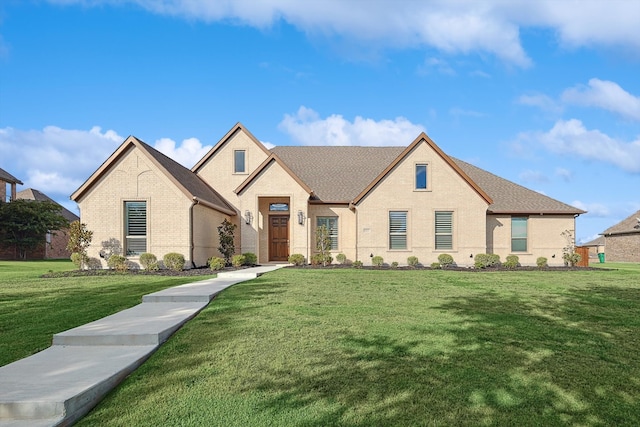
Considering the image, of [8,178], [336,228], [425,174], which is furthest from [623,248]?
[8,178]

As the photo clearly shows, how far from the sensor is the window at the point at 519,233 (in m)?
24.4

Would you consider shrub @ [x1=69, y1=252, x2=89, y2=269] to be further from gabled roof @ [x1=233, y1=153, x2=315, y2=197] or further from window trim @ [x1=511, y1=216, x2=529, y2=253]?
window trim @ [x1=511, y1=216, x2=529, y2=253]

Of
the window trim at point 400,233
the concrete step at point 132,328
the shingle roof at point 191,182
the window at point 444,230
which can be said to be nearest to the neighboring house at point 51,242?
the shingle roof at point 191,182

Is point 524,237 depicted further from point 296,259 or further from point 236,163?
point 236,163

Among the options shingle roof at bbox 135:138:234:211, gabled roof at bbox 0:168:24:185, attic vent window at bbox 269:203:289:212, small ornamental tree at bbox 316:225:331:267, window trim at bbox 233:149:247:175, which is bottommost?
small ornamental tree at bbox 316:225:331:267

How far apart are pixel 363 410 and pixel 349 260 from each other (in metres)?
19.8

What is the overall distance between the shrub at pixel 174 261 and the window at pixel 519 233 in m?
18.5

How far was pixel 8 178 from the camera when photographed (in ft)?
134

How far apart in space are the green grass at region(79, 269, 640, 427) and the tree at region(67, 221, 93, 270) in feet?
41.4

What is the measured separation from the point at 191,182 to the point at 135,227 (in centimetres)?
366

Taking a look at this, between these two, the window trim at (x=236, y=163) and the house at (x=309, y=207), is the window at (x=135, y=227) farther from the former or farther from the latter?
the window trim at (x=236, y=163)

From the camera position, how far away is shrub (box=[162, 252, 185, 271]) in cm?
1838

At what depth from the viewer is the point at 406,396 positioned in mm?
4473

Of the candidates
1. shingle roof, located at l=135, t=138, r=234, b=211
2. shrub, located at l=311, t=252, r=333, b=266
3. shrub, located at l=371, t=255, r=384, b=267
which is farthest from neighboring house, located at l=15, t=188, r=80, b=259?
shrub, located at l=371, t=255, r=384, b=267
